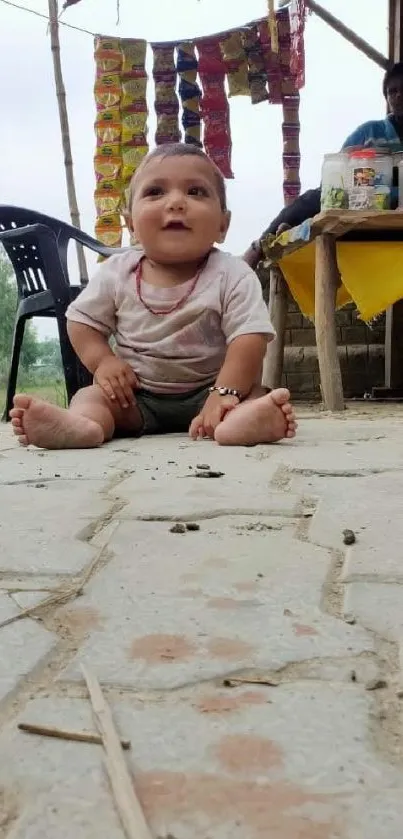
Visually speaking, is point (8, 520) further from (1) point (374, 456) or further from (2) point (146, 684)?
(1) point (374, 456)

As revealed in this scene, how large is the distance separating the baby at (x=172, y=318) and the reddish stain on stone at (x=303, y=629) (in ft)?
4.79

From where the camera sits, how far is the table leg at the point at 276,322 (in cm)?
452

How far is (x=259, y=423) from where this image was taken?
2088 mm

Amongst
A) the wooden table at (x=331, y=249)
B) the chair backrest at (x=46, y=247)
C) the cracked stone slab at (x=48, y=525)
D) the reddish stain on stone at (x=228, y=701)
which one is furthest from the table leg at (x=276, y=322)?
the reddish stain on stone at (x=228, y=701)

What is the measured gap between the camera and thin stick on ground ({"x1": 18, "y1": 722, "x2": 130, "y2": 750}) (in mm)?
554

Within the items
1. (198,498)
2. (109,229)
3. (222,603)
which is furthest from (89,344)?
(109,229)

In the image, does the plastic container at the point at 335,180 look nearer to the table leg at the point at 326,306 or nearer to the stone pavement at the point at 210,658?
the table leg at the point at 326,306

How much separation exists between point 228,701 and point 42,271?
10.7 feet

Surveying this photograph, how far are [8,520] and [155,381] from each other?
1303 mm

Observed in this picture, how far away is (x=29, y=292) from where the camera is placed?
3.74 metres

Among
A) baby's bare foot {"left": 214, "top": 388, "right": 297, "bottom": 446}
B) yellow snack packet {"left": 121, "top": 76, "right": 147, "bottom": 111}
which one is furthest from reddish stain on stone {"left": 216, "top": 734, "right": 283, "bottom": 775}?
yellow snack packet {"left": 121, "top": 76, "right": 147, "bottom": 111}

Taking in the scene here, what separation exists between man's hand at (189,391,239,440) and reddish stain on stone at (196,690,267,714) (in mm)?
1607

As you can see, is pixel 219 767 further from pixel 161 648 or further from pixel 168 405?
pixel 168 405

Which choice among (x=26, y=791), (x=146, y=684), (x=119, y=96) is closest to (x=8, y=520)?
(x=146, y=684)
